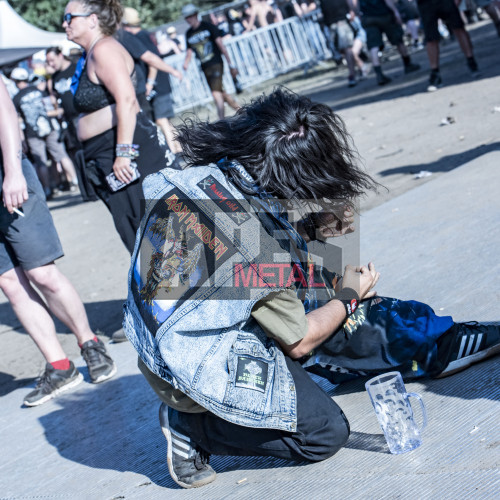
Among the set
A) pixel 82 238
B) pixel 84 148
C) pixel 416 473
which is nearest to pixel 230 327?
pixel 416 473

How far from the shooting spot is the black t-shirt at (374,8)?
11.9m

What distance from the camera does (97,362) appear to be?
406cm

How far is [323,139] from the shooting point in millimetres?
2525

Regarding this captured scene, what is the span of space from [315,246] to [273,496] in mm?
1041

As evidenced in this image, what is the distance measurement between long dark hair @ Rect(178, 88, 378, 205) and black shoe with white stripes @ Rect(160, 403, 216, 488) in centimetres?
92

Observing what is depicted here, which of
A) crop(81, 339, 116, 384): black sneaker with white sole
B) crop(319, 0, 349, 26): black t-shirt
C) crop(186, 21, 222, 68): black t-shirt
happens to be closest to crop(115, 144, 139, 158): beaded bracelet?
crop(81, 339, 116, 384): black sneaker with white sole

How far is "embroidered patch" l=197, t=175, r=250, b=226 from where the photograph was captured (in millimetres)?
2465

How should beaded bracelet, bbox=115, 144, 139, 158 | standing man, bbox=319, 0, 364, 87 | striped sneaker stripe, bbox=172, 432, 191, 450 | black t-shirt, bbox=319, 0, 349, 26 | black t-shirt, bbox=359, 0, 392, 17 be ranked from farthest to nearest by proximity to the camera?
black t-shirt, bbox=319, 0, 349, 26 → standing man, bbox=319, 0, 364, 87 → black t-shirt, bbox=359, 0, 392, 17 → beaded bracelet, bbox=115, 144, 139, 158 → striped sneaker stripe, bbox=172, 432, 191, 450

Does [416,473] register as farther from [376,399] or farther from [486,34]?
[486,34]

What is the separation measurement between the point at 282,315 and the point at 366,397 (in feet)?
2.52

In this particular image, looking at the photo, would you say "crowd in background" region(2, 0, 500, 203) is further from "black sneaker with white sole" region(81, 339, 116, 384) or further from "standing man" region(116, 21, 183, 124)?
"black sneaker with white sole" region(81, 339, 116, 384)

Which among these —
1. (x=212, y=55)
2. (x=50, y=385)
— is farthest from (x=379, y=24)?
(x=50, y=385)

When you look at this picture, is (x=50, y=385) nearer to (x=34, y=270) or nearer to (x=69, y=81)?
(x=34, y=270)

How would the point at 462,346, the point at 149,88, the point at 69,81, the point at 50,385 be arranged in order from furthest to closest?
the point at 69,81
the point at 149,88
the point at 50,385
the point at 462,346
